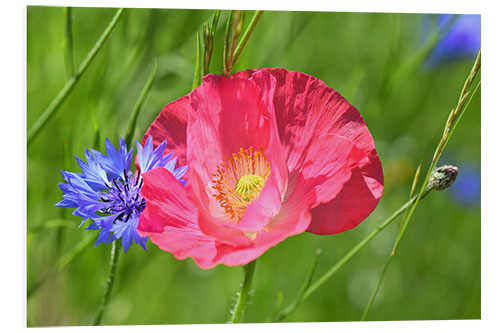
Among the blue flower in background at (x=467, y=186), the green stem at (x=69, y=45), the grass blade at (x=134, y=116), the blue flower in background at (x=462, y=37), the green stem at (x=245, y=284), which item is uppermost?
the blue flower in background at (x=462, y=37)

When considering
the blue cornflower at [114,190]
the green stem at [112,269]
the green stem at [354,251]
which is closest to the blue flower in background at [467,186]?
the green stem at [354,251]

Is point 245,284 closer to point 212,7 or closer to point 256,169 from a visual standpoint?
point 256,169

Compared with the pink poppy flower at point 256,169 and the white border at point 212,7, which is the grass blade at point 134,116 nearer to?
the pink poppy flower at point 256,169

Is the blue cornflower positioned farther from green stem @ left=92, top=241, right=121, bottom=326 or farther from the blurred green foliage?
the blurred green foliage

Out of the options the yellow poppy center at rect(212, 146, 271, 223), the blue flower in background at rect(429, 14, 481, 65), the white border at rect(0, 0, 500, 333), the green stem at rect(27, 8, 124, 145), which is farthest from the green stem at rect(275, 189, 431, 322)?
the green stem at rect(27, 8, 124, 145)

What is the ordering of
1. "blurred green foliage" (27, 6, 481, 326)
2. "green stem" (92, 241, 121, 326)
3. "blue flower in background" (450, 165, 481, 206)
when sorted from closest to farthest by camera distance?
"green stem" (92, 241, 121, 326), "blurred green foliage" (27, 6, 481, 326), "blue flower in background" (450, 165, 481, 206)

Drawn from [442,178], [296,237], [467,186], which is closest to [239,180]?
[442,178]
